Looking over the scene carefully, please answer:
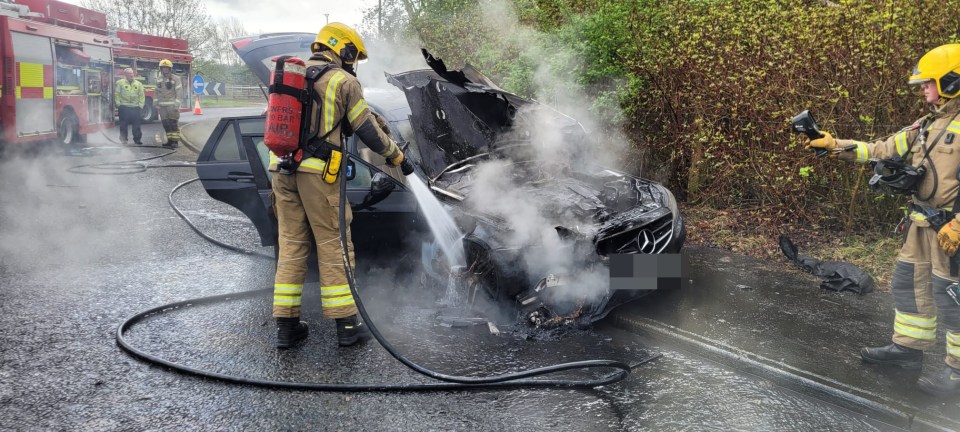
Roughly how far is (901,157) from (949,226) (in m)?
0.55

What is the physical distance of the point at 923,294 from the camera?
3.83 metres

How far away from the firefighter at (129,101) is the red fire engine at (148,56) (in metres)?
5.18

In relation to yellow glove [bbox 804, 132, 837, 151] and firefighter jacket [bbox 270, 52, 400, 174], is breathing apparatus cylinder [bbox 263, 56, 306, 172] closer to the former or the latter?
firefighter jacket [bbox 270, 52, 400, 174]

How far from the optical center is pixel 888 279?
18.4 ft

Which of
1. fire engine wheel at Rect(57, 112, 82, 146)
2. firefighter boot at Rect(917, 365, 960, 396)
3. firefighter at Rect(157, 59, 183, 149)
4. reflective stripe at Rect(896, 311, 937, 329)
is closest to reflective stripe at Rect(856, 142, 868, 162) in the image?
reflective stripe at Rect(896, 311, 937, 329)

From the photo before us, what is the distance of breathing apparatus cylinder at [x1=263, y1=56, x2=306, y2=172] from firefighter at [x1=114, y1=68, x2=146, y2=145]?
12.8 m

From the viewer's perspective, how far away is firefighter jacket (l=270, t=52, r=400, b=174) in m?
4.14

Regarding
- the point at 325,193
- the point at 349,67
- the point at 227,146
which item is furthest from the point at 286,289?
the point at 227,146

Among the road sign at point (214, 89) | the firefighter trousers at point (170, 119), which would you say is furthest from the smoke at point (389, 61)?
the road sign at point (214, 89)

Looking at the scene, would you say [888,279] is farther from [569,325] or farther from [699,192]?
[569,325]

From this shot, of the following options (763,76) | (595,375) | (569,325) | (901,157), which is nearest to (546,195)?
(569,325)

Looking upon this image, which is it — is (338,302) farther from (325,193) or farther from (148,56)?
(148,56)

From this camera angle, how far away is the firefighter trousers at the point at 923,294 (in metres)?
3.66

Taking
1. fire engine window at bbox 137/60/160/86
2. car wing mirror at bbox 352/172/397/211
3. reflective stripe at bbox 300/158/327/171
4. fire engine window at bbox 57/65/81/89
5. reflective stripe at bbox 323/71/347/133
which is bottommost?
car wing mirror at bbox 352/172/397/211
